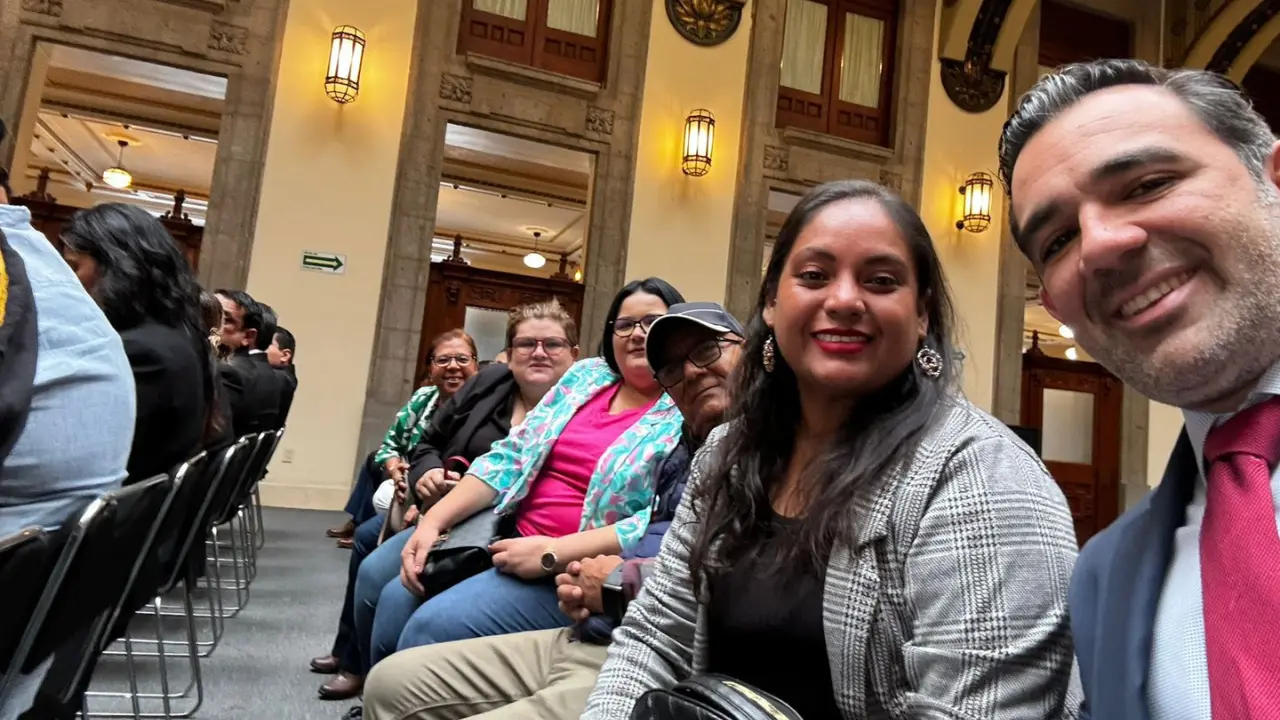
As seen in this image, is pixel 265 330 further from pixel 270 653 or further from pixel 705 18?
pixel 705 18

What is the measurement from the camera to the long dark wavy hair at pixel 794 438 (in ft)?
3.36

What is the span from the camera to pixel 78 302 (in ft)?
5.11

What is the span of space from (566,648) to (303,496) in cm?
542

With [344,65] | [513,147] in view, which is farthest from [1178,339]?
[513,147]

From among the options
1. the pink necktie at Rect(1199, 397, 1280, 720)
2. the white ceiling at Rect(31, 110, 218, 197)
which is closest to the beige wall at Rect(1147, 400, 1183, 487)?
the pink necktie at Rect(1199, 397, 1280, 720)

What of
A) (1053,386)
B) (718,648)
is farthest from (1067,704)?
(1053,386)

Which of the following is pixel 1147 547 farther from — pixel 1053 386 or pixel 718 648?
pixel 1053 386

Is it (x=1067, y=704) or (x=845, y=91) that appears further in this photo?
(x=845, y=91)

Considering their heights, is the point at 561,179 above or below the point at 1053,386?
above

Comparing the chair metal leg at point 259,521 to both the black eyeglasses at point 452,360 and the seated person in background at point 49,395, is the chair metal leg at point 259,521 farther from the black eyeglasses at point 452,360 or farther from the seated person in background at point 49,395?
the seated person in background at point 49,395

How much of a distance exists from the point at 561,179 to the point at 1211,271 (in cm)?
1003

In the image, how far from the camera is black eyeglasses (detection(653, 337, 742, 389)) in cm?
167

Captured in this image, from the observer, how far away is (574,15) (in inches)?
291

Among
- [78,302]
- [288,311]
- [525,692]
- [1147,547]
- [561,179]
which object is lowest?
[525,692]
